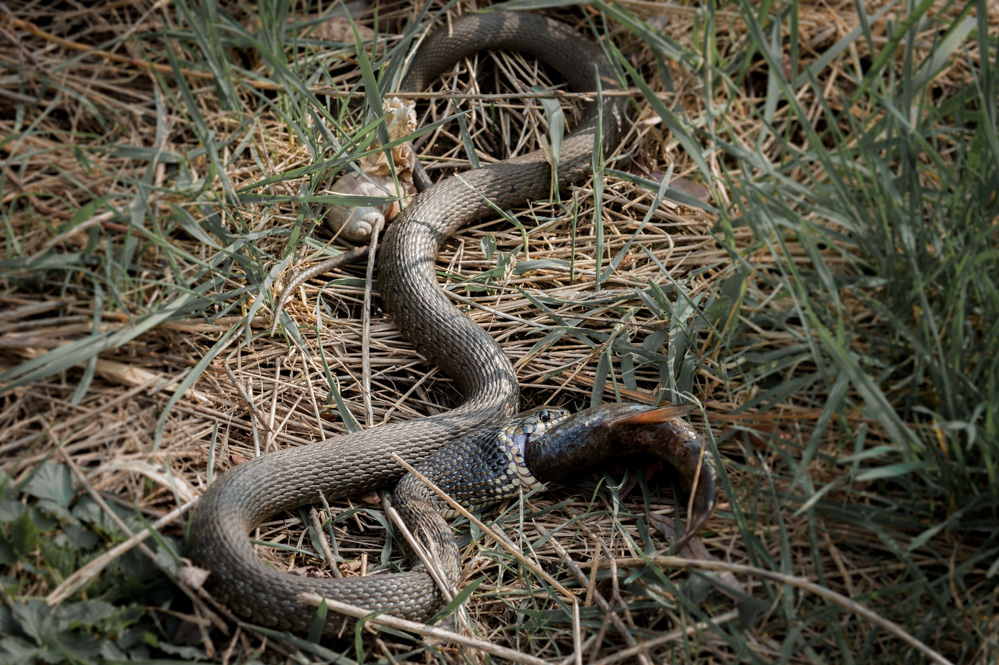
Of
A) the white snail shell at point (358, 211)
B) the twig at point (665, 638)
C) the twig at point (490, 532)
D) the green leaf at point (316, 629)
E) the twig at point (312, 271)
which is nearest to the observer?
the twig at point (665, 638)

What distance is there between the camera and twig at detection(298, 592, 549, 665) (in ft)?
8.54

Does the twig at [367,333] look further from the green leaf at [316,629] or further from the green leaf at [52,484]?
the green leaf at [52,484]

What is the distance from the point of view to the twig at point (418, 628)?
2604mm

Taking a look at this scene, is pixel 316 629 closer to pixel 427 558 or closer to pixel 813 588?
pixel 427 558

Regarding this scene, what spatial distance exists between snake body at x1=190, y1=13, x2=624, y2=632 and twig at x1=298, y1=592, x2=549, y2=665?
58 millimetres

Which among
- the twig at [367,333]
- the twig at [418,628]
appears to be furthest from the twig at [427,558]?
the twig at [367,333]

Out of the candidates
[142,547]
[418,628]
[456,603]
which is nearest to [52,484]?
[142,547]

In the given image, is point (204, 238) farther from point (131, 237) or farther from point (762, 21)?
point (762, 21)

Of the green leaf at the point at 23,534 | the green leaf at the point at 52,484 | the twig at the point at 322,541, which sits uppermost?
the green leaf at the point at 52,484

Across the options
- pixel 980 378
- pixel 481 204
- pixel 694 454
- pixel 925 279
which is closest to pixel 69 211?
pixel 481 204

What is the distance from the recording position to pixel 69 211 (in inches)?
123

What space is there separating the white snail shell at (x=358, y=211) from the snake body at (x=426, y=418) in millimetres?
125

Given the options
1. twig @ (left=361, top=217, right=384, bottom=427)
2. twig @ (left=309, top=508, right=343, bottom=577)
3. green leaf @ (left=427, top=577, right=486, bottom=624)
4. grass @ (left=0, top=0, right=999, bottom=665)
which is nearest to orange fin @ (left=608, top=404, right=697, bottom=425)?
grass @ (left=0, top=0, right=999, bottom=665)

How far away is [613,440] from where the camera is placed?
3.27 meters
